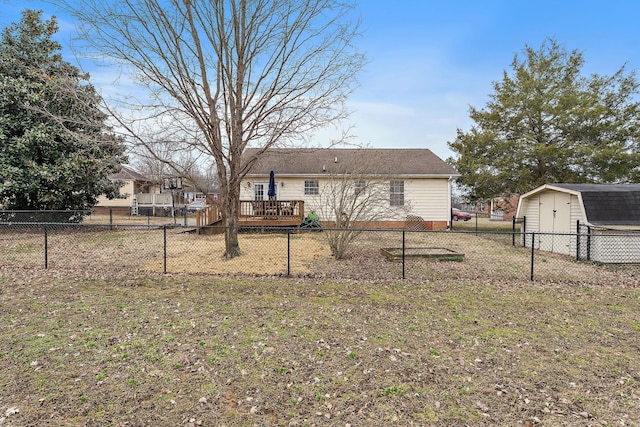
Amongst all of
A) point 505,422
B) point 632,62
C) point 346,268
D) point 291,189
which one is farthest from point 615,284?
point 632,62

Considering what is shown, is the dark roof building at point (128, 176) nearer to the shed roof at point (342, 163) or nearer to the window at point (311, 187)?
the shed roof at point (342, 163)

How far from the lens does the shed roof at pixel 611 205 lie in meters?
9.58

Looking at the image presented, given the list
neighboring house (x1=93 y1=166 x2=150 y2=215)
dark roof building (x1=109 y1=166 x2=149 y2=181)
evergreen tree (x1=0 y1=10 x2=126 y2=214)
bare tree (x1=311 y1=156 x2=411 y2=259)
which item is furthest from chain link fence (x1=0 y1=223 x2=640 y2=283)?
dark roof building (x1=109 y1=166 x2=149 y2=181)

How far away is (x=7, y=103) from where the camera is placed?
13531mm

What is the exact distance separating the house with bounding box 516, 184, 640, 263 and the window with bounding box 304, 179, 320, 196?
9661 millimetres

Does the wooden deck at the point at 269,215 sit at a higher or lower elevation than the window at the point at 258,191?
lower

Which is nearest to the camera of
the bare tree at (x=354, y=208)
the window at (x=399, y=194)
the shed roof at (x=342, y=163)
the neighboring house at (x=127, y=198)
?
the bare tree at (x=354, y=208)

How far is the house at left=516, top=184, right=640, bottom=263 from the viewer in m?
9.25

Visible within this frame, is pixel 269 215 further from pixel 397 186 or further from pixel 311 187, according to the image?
pixel 397 186

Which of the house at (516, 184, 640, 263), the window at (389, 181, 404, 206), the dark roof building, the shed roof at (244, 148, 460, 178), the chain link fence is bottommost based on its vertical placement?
the chain link fence

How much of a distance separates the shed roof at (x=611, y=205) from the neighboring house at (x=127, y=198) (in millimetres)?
30130

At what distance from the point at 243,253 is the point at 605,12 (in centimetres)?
1211

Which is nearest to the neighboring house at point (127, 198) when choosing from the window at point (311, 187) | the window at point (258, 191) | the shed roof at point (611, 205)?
the window at point (258, 191)

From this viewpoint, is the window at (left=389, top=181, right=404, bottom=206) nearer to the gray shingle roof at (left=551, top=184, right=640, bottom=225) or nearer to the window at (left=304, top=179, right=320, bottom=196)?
the window at (left=304, top=179, right=320, bottom=196)
